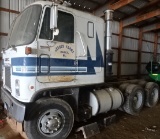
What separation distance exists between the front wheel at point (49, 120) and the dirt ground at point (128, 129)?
0.55 metres

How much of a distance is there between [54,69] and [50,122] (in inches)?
41.8

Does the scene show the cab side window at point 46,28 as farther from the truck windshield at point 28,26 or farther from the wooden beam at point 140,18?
the wooden beam at point 140,18

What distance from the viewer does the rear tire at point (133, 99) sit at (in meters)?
4.89

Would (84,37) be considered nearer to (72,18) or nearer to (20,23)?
(72,18)

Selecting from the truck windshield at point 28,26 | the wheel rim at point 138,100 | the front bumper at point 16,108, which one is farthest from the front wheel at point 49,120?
the wheel rim at point 138,100

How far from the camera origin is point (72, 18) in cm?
335

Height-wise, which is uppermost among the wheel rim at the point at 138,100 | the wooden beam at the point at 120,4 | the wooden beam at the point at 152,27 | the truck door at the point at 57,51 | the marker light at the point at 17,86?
the wooden beam at the point at 120,4

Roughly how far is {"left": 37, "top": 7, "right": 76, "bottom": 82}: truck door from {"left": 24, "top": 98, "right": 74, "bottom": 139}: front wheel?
0.50 metres

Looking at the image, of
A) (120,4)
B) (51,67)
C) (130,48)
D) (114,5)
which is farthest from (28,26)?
(130,48)

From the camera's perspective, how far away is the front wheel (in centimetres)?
296

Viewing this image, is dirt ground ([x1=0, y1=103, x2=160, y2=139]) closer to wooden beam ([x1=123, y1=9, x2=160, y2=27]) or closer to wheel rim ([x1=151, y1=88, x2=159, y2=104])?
wheel rim ([x1=151, y1=88, x2=159, y2=104])

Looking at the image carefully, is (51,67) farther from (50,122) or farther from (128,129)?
(128,129)

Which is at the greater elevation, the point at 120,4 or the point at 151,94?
the point at 120,4

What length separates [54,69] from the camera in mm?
3072
